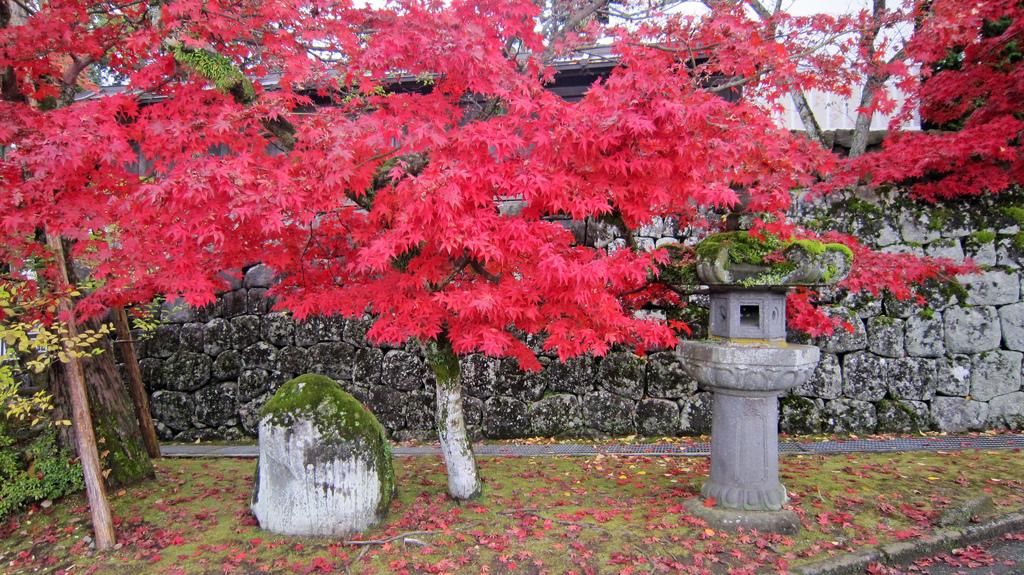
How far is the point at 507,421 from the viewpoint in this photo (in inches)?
300

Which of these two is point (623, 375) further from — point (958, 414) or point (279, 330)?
point (279, 330)

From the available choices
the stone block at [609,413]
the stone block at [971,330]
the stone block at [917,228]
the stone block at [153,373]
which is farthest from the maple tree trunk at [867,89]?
the stone block at [153,373]

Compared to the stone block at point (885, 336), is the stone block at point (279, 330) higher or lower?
higher

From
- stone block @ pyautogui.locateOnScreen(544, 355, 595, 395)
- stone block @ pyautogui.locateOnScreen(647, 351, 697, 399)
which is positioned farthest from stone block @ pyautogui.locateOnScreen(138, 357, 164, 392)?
stone block @ pyautogui.locateOnScreen(647, 351, 697, 399)

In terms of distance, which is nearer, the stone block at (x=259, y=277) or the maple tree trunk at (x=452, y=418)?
the maple tree trunk at (x=452, y=418)

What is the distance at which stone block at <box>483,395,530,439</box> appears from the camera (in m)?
7.62

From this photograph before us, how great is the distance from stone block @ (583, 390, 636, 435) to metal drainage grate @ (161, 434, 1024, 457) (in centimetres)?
35

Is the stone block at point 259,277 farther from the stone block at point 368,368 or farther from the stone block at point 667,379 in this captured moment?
the stone block at point 667,379

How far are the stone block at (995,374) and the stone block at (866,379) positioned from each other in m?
1.07

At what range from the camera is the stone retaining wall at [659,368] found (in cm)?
734

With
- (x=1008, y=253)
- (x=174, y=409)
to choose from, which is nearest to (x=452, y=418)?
(x=174, y=409)

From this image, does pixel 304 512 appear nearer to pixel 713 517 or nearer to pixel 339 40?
pixel 713 517

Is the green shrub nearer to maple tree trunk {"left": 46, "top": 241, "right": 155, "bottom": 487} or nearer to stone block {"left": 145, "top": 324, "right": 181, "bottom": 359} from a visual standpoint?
maple tree trunk {"left": 46, "top": 241, "right": 155, "bottom": 487}

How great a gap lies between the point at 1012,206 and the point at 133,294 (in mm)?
9575
